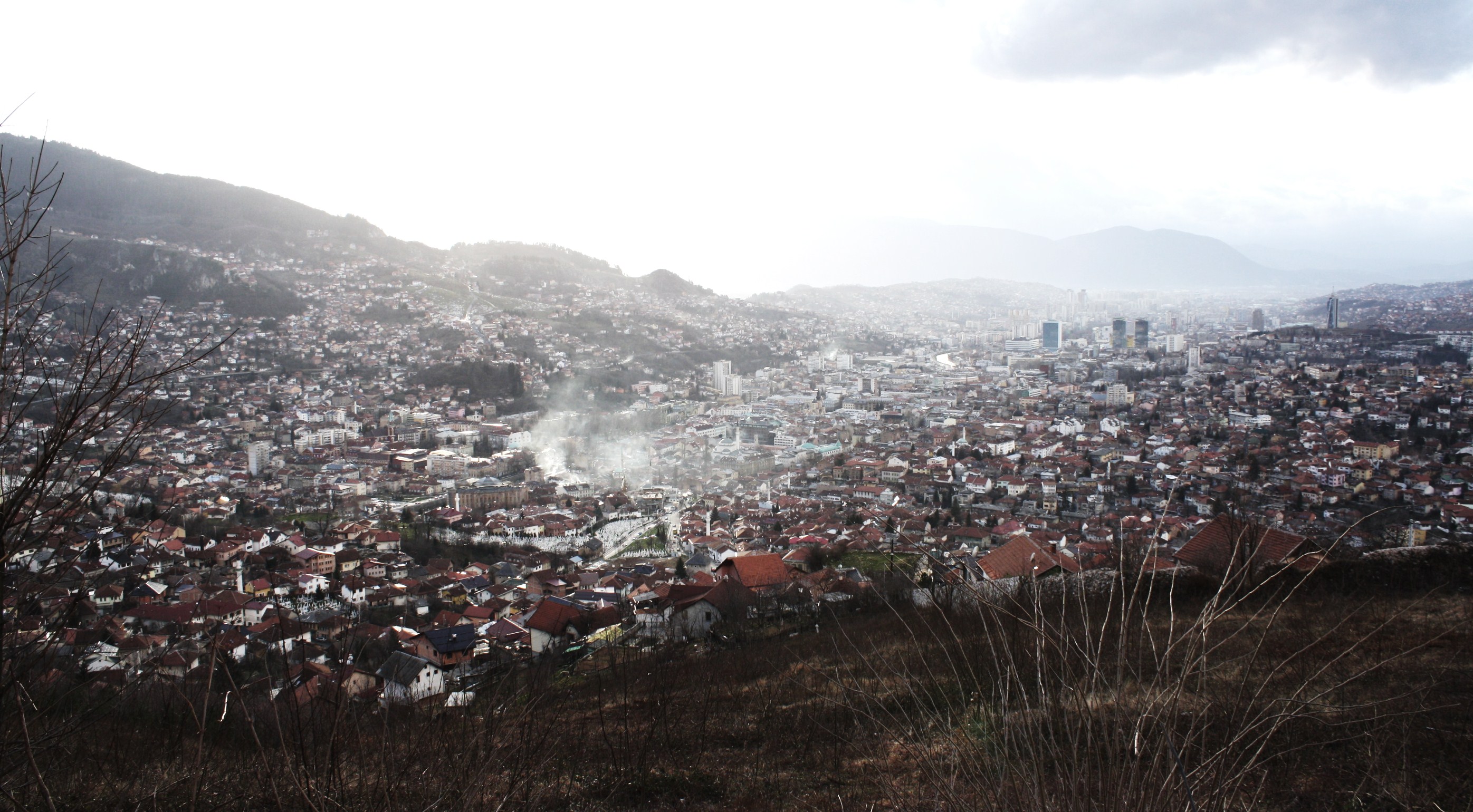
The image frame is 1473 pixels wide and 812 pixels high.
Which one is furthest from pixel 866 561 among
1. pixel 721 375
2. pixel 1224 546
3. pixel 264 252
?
pixel 264 252

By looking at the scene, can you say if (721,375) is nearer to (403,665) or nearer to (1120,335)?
(1120,335)

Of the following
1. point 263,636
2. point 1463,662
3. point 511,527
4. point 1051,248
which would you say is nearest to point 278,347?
point 511,527

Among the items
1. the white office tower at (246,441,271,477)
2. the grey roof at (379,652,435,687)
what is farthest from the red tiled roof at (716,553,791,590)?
the white office tower at (246,441,271,477)

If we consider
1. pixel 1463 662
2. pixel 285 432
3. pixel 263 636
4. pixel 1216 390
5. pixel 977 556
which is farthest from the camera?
pixel 285 432

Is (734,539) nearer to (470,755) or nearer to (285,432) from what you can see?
(470,755)

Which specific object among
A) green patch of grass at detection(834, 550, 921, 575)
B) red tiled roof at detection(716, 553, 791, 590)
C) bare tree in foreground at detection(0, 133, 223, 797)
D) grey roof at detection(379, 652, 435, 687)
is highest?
bare tree in foreground at detection(0, 133, 223, 797)

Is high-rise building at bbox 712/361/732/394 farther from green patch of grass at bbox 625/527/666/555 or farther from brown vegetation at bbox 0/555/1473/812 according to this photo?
brown vegetation at bbox 0/555/1473/812

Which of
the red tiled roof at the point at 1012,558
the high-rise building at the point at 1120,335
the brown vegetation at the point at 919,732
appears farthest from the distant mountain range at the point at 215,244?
the brown vegetation at the point at 919,732
